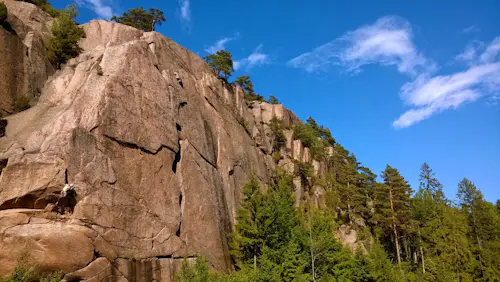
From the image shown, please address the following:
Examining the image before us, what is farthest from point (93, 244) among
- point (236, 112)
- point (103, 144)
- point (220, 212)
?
point (236, 112)

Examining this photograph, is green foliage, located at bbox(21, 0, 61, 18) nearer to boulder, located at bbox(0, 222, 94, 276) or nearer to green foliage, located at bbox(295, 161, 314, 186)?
boulder, located at bbox(0, 222, 94, 276)

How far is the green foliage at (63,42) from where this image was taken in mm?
31500

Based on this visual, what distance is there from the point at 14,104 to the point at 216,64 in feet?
97.3

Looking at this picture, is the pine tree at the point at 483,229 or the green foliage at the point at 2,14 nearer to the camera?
the green foliage at the point at 2,14

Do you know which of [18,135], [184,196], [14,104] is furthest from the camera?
[184,196]

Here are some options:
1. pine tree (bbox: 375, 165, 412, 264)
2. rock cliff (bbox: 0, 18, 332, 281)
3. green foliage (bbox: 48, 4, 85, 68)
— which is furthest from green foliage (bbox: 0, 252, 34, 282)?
pine tree (bbox: 375, 165, 412, 264)

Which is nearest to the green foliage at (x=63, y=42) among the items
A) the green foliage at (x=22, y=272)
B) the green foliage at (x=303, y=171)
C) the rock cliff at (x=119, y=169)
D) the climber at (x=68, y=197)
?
the rock cliff at (x=119, y=169)

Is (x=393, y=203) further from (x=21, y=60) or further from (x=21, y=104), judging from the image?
(x=21, y=60)

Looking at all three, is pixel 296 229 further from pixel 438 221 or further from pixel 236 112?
pixel 438 221

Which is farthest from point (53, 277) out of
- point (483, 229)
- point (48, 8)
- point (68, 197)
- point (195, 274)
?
point (483, 229)

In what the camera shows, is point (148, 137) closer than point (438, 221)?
Yes

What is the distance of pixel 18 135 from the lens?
2378cm

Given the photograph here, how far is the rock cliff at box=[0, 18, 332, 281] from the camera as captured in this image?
66.7 feet

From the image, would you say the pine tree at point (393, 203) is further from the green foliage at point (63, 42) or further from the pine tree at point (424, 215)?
the green foliage at point (63, 42)
